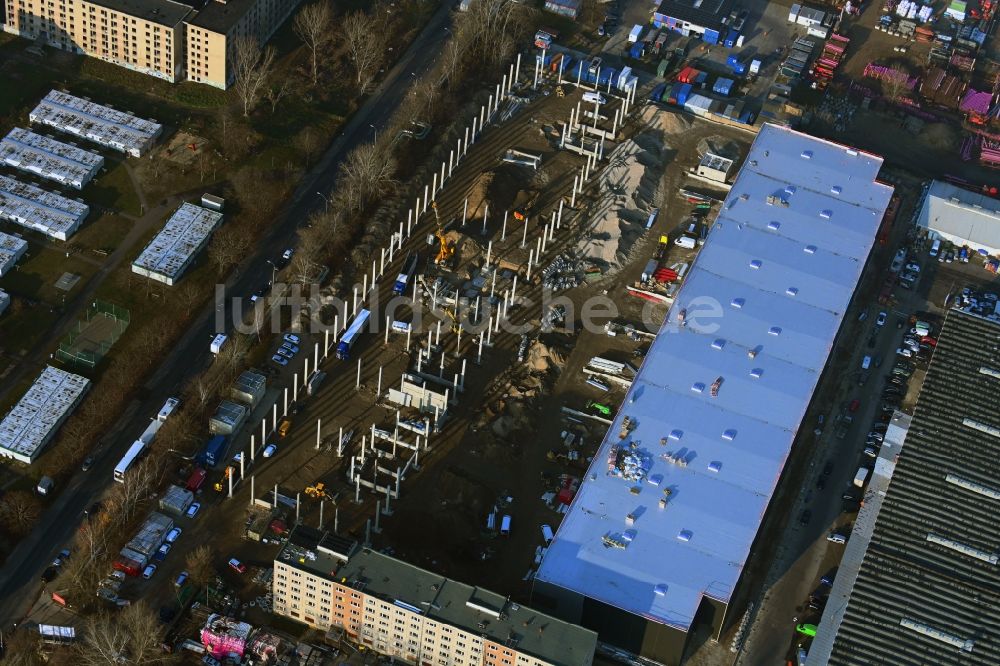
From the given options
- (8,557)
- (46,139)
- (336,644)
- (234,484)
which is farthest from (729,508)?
(46,139)

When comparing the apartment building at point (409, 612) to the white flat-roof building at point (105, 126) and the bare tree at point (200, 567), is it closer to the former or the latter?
the bare tree at point (200, 567)

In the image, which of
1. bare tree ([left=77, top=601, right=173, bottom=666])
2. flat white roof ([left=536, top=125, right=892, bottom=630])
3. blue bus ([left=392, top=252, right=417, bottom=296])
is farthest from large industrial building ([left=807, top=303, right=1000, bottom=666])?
bare tree ([left=77, top=601, right=173, bottom=666])

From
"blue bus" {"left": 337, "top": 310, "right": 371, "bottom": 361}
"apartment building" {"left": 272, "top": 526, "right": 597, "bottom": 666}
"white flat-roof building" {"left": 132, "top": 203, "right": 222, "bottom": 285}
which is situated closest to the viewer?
"apartment building" {"left": 272, "top": 526, "right": 597, "bottom": 666}

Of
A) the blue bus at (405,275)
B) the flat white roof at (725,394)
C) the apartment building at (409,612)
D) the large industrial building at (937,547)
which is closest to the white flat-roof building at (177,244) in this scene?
the blue bus at (405,275)

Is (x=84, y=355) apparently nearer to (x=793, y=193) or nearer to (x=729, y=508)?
(x=729, y=508)

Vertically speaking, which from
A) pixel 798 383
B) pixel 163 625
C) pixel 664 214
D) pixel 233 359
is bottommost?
pixel 163 625

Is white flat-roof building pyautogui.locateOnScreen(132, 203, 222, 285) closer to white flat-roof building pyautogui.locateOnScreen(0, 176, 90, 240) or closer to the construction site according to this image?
white flat-roof building pyautogui.locateOnScreen(0, 176, 90, 240)
